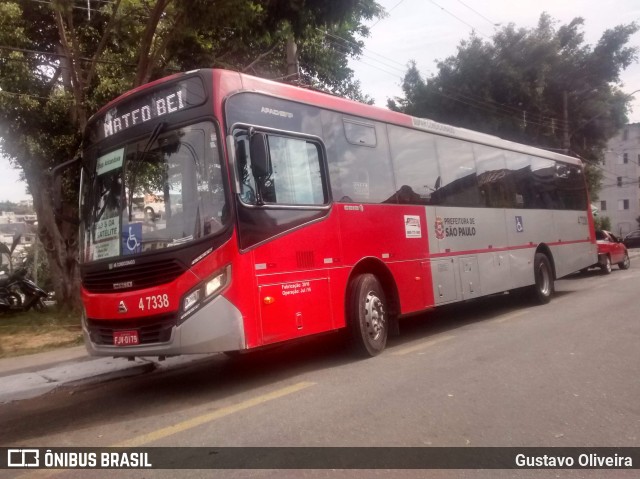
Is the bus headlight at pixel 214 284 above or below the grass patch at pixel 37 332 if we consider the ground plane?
above

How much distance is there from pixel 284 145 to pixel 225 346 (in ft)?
7.69

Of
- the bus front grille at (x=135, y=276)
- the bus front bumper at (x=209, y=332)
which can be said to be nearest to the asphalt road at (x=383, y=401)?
the bus front bumper at (x=209, y=332)

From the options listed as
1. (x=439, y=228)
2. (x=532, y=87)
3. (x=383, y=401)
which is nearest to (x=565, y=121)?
(x=532, y=87)

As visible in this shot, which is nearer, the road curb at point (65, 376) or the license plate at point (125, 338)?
the license plate at point (125, 338)

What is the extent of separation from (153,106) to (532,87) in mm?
23053

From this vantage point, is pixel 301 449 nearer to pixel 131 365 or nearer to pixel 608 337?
pixel 131 365

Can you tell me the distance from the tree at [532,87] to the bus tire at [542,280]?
47.1 feet

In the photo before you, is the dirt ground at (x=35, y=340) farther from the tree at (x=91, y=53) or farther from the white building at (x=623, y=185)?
the white building at (x=623, y=185)

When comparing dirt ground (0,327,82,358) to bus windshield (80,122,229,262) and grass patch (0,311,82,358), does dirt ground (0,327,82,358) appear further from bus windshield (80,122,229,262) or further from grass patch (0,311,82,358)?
bus windshield (80,122,229,262)

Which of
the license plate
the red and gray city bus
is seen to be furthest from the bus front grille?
the license plate

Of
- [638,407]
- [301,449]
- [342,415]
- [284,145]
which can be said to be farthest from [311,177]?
[638,407]

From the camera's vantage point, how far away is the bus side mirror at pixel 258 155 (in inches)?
236

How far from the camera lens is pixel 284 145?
665 cm

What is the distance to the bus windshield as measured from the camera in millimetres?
5887
